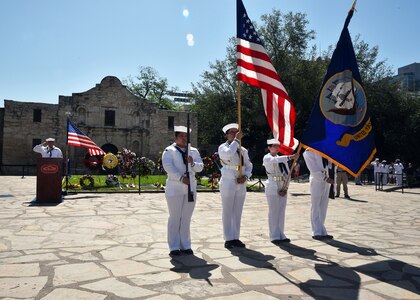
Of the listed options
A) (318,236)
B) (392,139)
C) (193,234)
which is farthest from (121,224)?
(392,139)

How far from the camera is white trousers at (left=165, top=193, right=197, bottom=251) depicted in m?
5.46

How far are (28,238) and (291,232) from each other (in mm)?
5006

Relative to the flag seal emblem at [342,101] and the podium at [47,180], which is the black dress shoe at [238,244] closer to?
the flag seal emblem at [342,101]

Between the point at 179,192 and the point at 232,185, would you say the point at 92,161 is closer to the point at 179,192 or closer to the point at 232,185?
the point at 232,185

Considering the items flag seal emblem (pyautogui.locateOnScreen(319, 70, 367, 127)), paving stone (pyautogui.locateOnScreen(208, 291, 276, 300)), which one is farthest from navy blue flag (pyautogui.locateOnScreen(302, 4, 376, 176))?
paving stone (pyautogui.locateOnScreen(208, 291, 276, 300))

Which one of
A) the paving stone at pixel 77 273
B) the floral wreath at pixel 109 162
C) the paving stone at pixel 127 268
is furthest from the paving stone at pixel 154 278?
the floral wreath at pixel 109 162

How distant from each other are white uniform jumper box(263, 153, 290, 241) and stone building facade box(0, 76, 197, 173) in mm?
28697

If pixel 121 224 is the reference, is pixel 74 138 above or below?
above

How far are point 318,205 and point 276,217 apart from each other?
41.6 inches

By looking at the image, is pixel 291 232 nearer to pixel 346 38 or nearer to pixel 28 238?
pixel 346 38

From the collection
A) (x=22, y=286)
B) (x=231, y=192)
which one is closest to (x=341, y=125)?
(x=231, y=192)

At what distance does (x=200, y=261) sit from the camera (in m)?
5.02

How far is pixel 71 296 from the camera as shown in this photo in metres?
3.61

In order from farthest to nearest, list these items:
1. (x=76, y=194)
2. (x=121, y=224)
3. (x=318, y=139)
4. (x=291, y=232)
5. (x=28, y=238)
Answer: (x=76, y=194)
(x=121, y=224)
(x=291, y=232)
(x=28, y=238)
(x=318, y=139)
